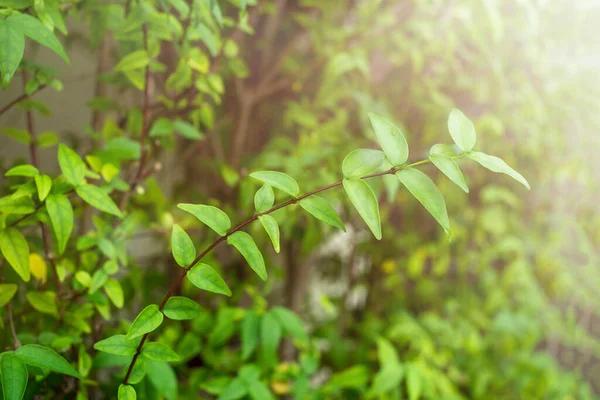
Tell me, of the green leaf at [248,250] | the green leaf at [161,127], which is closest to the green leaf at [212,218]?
the green leaf at [248,250]

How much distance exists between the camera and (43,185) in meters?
0.58

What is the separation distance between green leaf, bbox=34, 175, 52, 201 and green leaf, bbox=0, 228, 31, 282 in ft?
0.21

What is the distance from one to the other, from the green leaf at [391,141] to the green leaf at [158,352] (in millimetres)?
329

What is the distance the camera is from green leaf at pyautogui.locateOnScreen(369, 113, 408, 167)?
516mm

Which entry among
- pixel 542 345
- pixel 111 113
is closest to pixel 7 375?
pixel 111 113

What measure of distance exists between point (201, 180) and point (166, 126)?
583mm

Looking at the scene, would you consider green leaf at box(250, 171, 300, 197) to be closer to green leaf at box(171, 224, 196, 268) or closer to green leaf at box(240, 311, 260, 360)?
green leaf at box(171, 224, 196, 268)

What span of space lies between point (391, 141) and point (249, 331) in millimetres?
545

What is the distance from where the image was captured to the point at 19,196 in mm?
582

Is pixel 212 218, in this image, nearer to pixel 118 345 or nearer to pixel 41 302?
pixel 118 345

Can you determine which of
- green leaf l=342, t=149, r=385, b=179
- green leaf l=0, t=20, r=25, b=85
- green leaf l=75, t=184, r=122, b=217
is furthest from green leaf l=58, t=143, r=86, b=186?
green leaf l=342, t=149, r=385, b=179

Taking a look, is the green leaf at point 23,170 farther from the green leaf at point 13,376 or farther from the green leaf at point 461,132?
the green leaf at point 461,132

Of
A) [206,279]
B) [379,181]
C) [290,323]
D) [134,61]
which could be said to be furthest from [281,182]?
[379,181]

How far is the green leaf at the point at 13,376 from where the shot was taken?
496 millimetres
